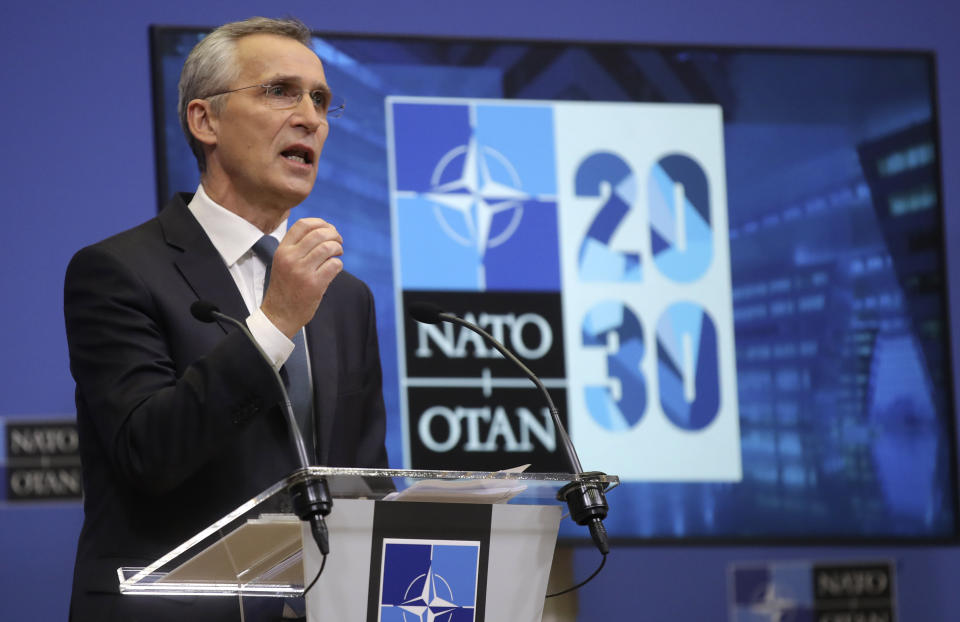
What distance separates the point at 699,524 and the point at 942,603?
858mm

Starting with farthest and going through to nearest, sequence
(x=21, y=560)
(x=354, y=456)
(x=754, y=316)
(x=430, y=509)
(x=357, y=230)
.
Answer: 1. (x=754, y=316)
2. (x=357, y=230)
3. (x=21, y=560)
4. (x=354, y=456)
5. (x=430, y=509)

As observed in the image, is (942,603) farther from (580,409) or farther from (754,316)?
(580,409)

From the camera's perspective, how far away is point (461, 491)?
1.32 meters

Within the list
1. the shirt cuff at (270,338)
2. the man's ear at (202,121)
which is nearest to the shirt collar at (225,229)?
the man's ear at (202,121)

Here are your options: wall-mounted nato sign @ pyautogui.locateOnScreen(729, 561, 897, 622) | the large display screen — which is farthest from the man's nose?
wall-mounted nato sign @ pyautogui.locateOnScreen(729, 561, 897, 622)

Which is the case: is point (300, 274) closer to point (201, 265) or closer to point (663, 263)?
point (201, 265)

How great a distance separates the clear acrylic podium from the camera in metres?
1.29

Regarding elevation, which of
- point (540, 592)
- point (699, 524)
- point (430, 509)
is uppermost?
point (430, 509)

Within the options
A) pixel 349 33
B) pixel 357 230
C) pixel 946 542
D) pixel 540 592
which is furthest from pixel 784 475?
pixel 540 592

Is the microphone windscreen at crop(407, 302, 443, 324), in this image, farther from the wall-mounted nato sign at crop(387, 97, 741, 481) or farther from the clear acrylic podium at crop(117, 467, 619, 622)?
the wall-mounted nato sign at crop(387, 97, 741, 481)

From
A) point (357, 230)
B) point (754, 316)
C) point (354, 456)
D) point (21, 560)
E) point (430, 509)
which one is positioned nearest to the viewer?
point (430, 509)

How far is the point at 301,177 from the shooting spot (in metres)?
1.94

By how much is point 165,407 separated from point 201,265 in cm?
35

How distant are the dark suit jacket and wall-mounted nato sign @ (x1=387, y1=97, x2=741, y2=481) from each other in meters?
1.53
